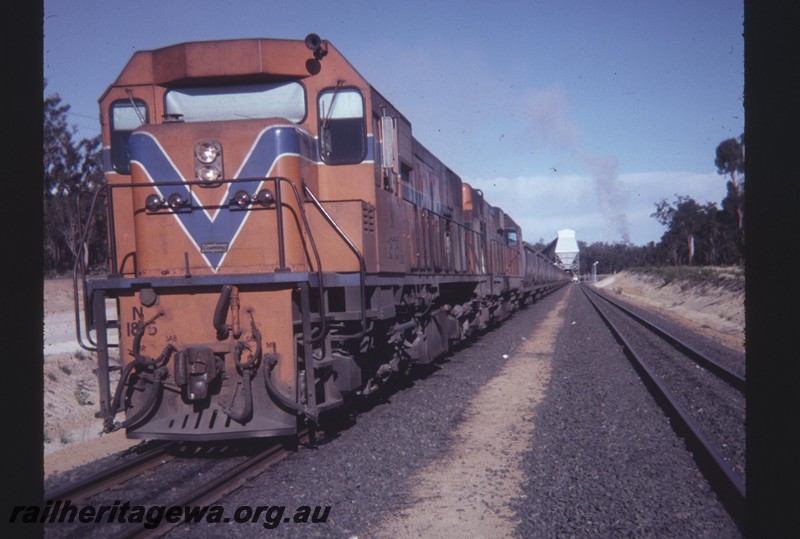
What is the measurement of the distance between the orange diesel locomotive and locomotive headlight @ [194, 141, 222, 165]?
2cm

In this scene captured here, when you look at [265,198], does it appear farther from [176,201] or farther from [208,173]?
[176,201]

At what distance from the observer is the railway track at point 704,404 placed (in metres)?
5.16

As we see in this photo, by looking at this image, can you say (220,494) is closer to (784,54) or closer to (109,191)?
(109,191)

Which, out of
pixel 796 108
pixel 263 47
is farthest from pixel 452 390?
pixel 796 108

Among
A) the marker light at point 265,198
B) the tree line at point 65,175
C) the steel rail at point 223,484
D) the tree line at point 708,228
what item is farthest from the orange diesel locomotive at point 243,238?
the tree line at point 708,228

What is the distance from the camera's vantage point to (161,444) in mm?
7152

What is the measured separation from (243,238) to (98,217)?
31.1m

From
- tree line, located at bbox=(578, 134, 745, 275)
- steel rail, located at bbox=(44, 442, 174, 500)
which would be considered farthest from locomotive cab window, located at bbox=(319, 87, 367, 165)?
tree line, located at bbox=(578, 134, 745, 275)

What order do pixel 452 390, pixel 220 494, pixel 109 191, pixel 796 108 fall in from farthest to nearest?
pixel 452 390
pixel 109 191
pixel 220 494
pixel 796 108

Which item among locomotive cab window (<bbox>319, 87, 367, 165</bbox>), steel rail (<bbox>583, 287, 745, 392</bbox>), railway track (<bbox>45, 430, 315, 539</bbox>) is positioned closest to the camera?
railway track (<bbox>45, 430, 315, 539</bbox>)

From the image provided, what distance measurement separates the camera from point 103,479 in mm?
5586

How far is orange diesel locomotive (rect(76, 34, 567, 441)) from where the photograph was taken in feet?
19.5

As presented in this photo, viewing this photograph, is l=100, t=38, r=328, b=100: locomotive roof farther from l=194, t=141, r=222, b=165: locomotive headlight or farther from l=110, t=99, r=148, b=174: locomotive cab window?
l=194, t=141, r=222, b=165: locomotive headlight

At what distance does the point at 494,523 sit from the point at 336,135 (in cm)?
451
